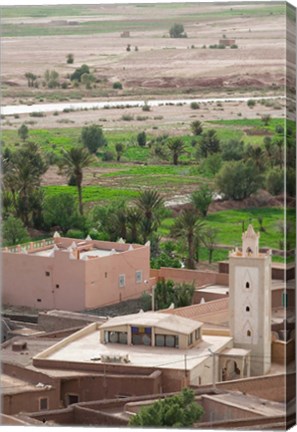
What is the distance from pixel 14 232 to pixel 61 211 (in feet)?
1.52

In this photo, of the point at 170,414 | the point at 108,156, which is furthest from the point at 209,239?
the point at 170,414

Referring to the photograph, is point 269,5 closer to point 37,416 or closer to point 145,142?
point 37,416

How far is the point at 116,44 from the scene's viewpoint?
654 inches

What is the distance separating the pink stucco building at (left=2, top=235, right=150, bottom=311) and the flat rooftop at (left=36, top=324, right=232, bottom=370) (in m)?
2.26

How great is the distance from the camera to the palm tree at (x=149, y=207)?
63.8 ft

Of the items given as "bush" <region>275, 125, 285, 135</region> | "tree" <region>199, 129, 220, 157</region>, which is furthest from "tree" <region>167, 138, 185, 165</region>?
"bush" <region>275, 125, 285, 135</region>

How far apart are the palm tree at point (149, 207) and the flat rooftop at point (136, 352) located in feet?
12.2

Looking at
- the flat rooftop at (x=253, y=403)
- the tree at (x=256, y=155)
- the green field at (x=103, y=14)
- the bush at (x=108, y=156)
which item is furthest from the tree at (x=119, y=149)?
the flat rooftop at (x=253, y=403)

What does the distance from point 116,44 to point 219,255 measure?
3.29m

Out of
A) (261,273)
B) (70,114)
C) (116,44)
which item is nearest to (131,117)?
(70,114)

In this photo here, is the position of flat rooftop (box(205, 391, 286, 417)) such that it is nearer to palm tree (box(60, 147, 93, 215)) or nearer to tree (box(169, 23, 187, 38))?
tree (box(169, 23, 187, 38))

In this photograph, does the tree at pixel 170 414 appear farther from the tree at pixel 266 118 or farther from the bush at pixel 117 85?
the bush at pixel 117 85

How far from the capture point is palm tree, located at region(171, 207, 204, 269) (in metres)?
19.5

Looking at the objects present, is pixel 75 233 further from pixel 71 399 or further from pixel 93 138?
pixel 71 399
